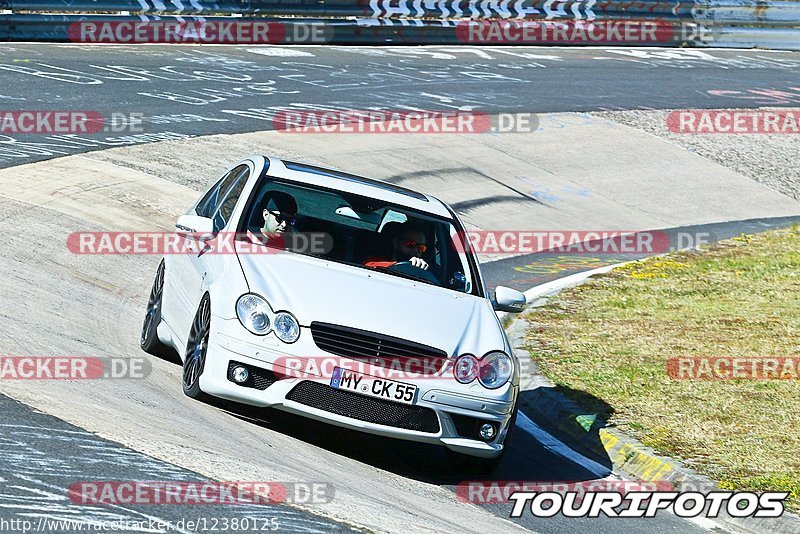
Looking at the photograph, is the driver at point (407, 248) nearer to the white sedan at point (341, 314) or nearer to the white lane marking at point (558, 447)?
the white sedan at point (341, 314)


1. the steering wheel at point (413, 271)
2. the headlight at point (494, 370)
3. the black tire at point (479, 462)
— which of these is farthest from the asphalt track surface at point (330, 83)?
the headlight at point (494, 370)

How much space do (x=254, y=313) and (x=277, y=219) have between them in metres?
1.28

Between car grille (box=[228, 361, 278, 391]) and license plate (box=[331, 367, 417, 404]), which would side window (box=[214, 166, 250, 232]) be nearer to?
car grille (box=[228, 361, 278, 391])

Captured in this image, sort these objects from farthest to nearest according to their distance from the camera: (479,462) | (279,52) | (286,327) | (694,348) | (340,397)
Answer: (279,52) < (694,348) < (479,462) < (286,327) < (340,397)

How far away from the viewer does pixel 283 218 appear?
8477 millimetres

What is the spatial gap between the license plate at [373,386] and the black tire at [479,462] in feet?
2.39

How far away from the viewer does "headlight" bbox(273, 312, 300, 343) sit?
723 centimetres

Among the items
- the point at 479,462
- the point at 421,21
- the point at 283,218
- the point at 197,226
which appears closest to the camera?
the point at 479,462

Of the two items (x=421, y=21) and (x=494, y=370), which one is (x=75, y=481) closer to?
(x=494, y=370)

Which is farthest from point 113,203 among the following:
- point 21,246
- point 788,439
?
point 788,439

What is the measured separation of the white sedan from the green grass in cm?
149

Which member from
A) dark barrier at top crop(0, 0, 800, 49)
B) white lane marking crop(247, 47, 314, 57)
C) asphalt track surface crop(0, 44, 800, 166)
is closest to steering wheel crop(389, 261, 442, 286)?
asphalt track surface crop(0, 44, 800, 166)

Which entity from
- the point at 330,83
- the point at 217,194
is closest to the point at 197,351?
the point at 217,194

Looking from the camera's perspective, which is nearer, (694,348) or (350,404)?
(350,404)
